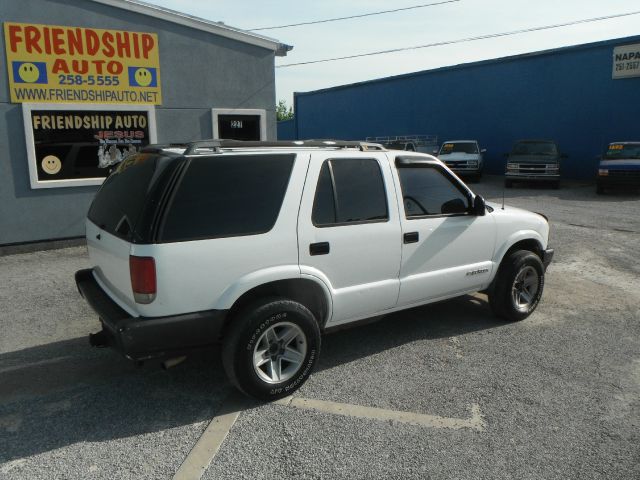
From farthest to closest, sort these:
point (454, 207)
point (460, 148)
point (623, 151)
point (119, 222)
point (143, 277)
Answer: point (460, 148), point (623, 151), point (454, 207), point (119, 222), point (143, 277)

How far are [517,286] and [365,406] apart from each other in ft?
8.44

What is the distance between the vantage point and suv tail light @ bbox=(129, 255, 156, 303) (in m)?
3.38

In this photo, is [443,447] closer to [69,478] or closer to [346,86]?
[69,478]

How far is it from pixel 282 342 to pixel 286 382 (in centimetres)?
31

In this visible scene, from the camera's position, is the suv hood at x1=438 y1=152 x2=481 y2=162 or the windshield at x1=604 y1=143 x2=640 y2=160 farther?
the suv hood at x1=438 y1=152 x2=481 y2=162

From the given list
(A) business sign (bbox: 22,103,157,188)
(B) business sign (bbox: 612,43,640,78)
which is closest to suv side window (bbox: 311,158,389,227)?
(A) business sign (bbox: 22,103,157,188)

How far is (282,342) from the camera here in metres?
3.94

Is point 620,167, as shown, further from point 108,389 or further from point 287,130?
point 287,130

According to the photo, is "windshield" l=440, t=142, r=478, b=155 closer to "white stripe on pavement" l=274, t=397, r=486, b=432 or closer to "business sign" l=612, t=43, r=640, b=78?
"business sign" l=612, t=43, r=640, b=78

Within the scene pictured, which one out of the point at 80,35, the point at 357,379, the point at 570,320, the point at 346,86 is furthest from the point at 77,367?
the point at 346,86

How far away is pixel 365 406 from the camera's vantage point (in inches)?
Result: 153

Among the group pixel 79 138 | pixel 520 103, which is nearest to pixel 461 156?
pixel 520 103

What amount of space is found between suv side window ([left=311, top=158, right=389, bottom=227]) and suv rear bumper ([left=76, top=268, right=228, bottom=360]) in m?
1.11

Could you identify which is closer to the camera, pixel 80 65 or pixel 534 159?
pixel 80 65
